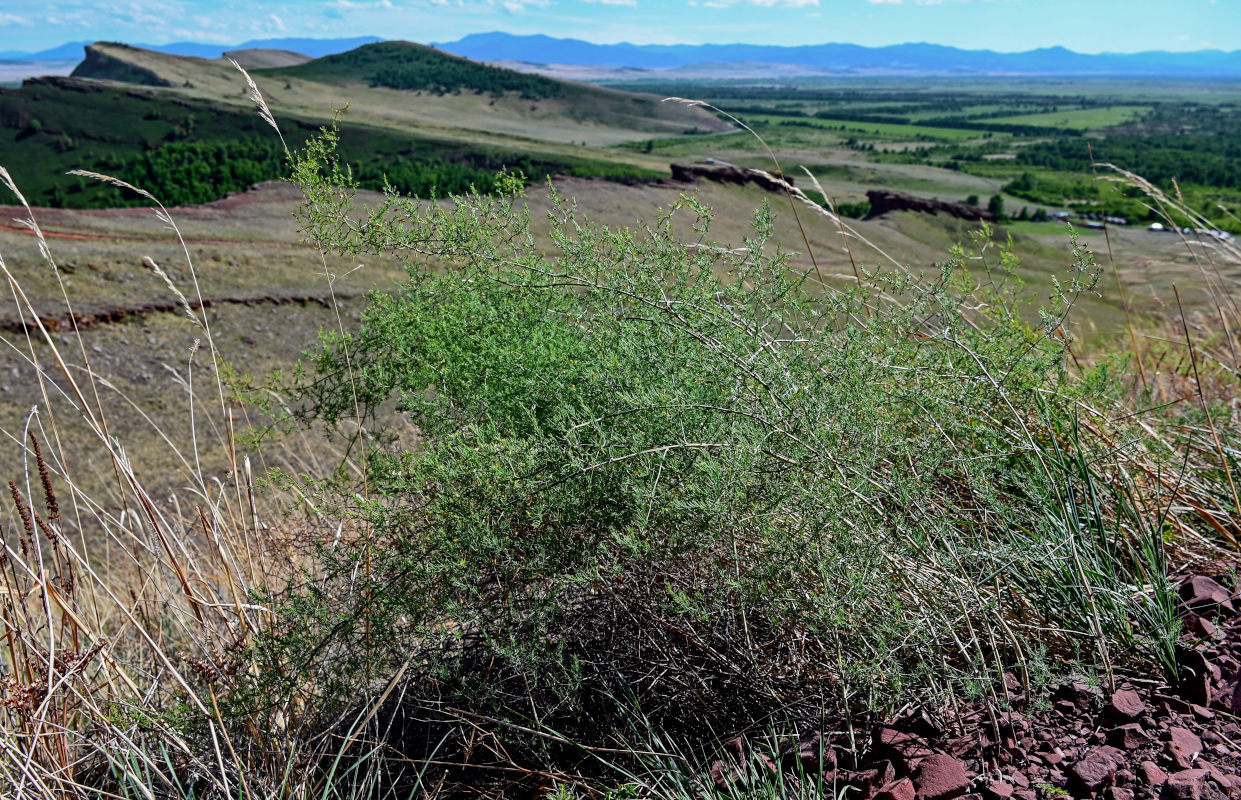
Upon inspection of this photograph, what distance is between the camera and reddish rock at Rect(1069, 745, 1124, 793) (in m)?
1.75

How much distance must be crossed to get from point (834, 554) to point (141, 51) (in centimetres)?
11604

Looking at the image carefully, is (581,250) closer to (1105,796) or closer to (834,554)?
(834,554)

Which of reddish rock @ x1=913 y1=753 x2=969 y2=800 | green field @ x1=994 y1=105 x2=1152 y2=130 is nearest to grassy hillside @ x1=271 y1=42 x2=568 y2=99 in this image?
green field @ x1=994 y1=105 x2=1152 y2=130

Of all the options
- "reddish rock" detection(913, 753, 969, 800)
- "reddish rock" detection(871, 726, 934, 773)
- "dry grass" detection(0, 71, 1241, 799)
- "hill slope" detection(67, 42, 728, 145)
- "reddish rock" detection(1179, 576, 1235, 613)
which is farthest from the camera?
"hill slope" detection(67, 42, 728, 145)

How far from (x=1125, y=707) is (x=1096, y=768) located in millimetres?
244

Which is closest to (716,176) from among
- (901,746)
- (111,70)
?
(901,746)

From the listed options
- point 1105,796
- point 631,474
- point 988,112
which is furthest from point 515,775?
point 988,112

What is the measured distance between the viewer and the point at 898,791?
1.78 meters

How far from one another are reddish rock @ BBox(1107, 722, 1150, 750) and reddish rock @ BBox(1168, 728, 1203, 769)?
0.18 feet

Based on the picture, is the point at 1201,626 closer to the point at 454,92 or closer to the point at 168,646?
the point at 168,646

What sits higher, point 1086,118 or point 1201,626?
point 1086,118

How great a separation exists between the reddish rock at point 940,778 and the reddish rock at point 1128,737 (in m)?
0.38

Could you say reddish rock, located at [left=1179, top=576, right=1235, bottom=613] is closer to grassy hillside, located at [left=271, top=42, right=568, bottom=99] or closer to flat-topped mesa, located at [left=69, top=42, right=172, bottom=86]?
flat-topped mesa, located at [left=69, top=42, right=172, bottom=86]

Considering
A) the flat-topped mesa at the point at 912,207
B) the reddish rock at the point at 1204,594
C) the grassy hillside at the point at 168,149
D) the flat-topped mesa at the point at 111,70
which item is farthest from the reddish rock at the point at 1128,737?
the flat-topped mesa at the point at 111,70
